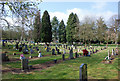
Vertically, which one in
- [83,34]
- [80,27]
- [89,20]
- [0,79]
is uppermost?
[89,20]

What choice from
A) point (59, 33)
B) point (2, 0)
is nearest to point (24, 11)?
point (2, 0)

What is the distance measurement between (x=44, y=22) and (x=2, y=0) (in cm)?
3625

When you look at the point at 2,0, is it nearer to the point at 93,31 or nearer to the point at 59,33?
the point at 93,31

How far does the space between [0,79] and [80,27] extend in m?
38.4

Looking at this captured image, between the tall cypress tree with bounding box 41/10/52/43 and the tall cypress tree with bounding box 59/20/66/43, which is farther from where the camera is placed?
the tall cypress tree with bounding box 59/20/66/43

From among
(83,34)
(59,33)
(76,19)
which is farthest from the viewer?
(59,33)

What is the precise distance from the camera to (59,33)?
61.0m

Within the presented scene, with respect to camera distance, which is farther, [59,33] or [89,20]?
[59,33]

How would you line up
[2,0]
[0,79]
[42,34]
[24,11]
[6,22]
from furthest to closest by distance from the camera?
1. [42,34]
2. [6,22]
3. [24,11]
4. [2,0]
5. [0,79]

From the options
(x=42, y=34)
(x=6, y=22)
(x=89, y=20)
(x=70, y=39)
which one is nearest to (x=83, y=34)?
(x=89, y=20)

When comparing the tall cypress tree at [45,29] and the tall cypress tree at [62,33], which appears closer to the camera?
the tall cypress tree at [45,29]

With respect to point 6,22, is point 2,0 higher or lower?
higher

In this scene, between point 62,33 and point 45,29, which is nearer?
point 45,29

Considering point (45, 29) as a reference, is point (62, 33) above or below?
below
